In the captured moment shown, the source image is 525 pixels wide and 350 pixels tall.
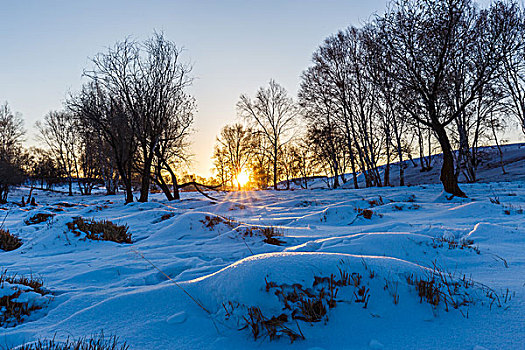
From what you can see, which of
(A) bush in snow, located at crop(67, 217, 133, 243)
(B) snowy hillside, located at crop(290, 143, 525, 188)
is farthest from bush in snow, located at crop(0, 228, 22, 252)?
(B) snowy hillside, located at crop(290, 143, 525, 188)

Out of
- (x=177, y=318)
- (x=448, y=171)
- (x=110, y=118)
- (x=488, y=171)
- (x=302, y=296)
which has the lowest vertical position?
(x=177, y=318)

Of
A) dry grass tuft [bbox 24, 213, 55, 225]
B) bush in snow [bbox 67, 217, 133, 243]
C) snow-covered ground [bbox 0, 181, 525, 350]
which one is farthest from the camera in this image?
dry grass tuft [bbox 24, 213, 55, 225]

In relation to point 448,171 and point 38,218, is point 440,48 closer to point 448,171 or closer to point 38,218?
point 448,171

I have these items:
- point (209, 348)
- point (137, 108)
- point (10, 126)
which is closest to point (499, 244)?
point (209, 348)

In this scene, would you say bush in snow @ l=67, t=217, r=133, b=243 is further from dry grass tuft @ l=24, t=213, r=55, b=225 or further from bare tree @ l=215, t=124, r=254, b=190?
bare tree @ l=215, t=124, r=254, b=190

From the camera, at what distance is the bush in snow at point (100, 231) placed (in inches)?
211

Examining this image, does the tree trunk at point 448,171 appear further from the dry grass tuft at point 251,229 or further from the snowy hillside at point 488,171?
the snowy hillside at point 488,171

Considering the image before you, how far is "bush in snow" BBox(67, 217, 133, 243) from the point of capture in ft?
17.6

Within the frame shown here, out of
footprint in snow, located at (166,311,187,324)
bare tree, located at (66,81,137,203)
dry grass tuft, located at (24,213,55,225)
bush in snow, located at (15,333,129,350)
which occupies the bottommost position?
footprint in snow, located at (166,311,187,324)

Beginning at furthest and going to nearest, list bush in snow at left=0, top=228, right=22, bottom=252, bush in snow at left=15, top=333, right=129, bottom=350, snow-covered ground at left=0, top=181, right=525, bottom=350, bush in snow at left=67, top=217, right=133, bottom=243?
bush in snow at left=67, top=217, right=133, bottom=243 → bush in snow at left=0, top=228, right=22, bottom=252 → snow-covered ground at left=0, top=181, right=525, bottom=350 → bush in snow at left=15, top=333, right=129, bottom=350

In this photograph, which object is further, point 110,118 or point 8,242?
point 110,118

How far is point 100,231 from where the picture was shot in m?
5.59

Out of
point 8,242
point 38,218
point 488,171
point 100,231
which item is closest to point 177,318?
point 100,231

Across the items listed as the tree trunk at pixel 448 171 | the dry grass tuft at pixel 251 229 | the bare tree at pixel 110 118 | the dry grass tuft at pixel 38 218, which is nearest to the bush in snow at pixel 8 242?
the dry grass tuft at pixel 38 218
